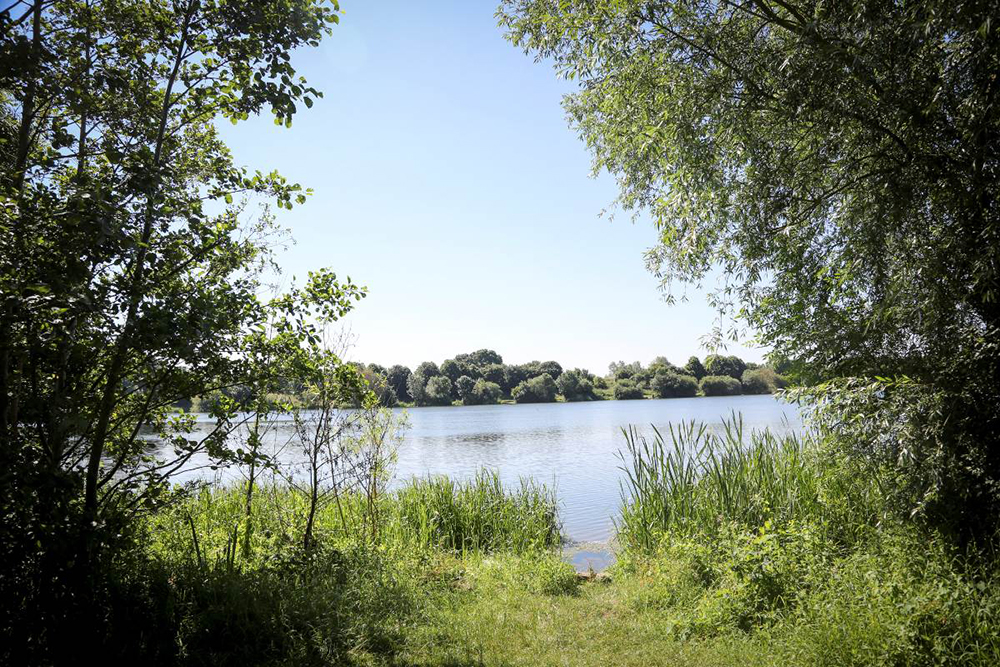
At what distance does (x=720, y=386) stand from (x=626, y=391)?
11.5 m

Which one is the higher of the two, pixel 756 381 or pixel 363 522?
pixel 756 381

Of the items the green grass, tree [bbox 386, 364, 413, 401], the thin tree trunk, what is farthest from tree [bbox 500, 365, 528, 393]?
the thin tree trunk

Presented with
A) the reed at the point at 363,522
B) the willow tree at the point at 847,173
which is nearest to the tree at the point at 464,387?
the reed at the point at 363,522

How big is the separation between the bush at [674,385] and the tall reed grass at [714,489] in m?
51.9

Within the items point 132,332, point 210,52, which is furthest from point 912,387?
point 210,52

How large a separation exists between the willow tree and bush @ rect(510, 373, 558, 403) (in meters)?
57.8

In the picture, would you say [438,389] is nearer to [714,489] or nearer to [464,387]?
[464,387]

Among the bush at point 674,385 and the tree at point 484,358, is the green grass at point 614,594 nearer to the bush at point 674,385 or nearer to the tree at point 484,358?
the bush at point 674,385

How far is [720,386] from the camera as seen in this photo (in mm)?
56281

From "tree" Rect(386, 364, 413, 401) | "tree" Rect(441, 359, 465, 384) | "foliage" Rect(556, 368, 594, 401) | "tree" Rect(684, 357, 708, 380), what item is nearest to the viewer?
"tree" Rect(386, 364, 413, 401)

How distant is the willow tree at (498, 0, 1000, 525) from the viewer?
13.1 ft

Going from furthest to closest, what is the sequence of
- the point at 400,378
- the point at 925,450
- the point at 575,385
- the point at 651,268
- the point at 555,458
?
the point at 575,385 < the point at 400,378 < the point at 555,458 < the point at 651,268 < the point at 925,450

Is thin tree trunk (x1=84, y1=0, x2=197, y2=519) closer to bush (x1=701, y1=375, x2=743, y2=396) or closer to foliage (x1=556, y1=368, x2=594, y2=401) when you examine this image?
bush (x1=701, y1=375, x2=743, y2=396)

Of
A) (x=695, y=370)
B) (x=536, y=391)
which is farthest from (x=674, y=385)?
(x=536, y=391)
